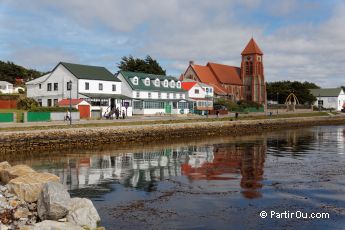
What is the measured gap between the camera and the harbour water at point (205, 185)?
16.6m

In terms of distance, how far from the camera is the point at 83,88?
217 ft

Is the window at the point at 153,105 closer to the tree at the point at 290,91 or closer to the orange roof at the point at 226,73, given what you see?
the orange roof at the point at 226,73

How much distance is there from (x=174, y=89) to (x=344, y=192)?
63.8 metres

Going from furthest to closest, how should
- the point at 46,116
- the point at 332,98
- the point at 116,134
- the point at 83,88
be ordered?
1. the point at 332,98
2. the point at 83,88
3. the point at 46,116
4. the point at 116,134

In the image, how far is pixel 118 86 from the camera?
72750 mm

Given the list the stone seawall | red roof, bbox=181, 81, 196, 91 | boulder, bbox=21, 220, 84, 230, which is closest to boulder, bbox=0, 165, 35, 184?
boulder, bbox=21, 220, 84, 230

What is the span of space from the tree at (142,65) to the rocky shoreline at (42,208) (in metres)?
99.7

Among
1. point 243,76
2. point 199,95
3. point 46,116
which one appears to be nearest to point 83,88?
point 46,116

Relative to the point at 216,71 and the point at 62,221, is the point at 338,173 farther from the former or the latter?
the point at 216,71

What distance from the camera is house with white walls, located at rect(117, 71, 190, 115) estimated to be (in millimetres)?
74125

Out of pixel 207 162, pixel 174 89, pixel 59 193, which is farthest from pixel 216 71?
pixel 59 193

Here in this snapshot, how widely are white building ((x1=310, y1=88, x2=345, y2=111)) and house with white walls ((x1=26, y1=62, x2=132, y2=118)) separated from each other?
3914 inches

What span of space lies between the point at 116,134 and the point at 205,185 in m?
25.6

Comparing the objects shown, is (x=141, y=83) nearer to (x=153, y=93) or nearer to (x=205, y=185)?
(x=153, y=93)
